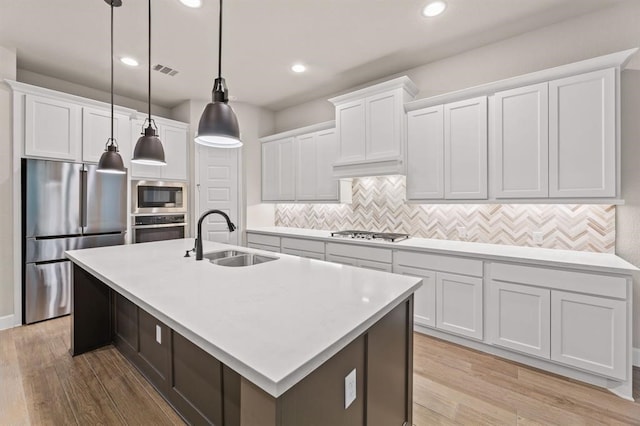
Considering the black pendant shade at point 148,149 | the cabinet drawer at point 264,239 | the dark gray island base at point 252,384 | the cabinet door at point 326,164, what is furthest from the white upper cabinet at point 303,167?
the dark gray island base at point 252,384

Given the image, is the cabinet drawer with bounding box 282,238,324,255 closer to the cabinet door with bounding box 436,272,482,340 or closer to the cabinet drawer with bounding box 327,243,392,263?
the cabinet drawer with bounding box 327,243,392,263

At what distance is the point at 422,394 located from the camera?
6.72ft

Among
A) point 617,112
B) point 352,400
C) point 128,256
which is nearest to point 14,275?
point 128,256

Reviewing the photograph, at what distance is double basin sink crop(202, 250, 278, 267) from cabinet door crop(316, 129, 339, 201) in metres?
1.80

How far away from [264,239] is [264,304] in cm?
333

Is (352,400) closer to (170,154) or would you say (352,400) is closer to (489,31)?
(489,31)

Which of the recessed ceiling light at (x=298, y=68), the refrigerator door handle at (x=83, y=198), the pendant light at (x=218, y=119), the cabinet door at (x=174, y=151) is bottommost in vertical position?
the refrigerator door handle at (x=83, y=198)

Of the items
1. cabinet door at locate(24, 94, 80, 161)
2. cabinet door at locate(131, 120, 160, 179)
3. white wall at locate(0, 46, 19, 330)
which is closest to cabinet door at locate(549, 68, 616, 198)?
cabinet door at locate(131, 120, 160, 179)

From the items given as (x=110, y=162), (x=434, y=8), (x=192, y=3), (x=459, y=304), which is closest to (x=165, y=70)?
(x=192, y=3)

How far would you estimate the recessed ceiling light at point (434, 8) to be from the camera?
2402 millimetres

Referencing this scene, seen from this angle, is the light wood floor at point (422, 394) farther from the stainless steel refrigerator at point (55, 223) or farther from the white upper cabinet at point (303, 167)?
the white upper cabinet at point (303, 167)

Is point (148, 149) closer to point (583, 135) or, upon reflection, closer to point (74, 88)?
point (74, 88)

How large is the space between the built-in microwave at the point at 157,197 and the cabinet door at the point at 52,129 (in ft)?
2.54

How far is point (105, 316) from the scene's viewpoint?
8.61 ft
